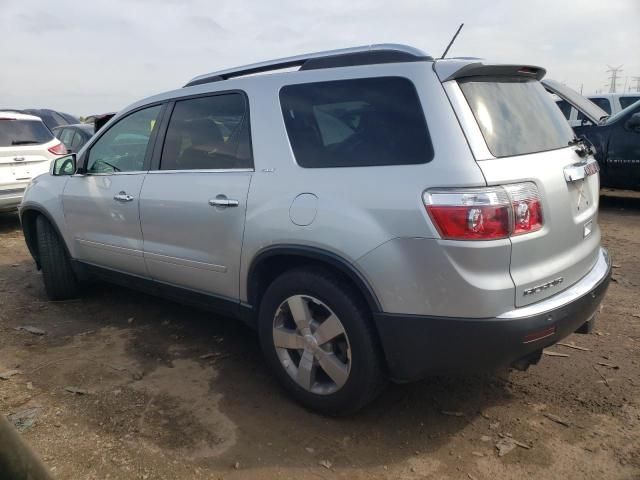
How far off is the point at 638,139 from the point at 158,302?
7121 millimetres

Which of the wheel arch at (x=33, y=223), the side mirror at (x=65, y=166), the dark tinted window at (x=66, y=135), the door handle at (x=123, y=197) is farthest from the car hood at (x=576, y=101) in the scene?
the dark tinted window at (x=66, y=135)

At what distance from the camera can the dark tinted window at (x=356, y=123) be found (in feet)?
8.03

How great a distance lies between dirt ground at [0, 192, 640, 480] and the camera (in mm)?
2482

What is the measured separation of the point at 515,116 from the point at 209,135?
1.84 metres

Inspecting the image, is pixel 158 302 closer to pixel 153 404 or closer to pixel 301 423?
pixel 153 404

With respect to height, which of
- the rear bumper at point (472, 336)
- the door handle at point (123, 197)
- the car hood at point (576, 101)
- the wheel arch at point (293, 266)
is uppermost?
the car hood at point (576, 101)

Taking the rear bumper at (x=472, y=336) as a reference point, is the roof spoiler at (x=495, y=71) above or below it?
above

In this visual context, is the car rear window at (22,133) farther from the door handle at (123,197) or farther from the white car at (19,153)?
the door handle at (123,197)

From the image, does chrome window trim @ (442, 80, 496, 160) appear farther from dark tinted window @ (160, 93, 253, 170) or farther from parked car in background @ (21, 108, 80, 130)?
parked car in background @ (21, 108, 80, 130)

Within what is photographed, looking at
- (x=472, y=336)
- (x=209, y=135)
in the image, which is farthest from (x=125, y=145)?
(x=472, y=336)

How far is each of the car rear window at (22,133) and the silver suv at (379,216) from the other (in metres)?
5.66

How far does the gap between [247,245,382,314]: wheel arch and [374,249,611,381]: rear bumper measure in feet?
0.51

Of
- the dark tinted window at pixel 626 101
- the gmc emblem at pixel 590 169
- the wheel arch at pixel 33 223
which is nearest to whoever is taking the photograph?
the gmc emblem at pixel 590 169

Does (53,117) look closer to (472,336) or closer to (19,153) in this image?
(19,153)
